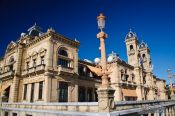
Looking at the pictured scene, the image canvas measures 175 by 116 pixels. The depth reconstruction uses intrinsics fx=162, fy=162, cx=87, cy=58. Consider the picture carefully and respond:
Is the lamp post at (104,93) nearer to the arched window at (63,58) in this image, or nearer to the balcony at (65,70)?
the balcony at (65,70)

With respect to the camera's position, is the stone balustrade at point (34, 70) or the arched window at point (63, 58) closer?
the stone balustrade at point (34, 70)

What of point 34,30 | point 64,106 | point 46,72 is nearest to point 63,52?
point 46,72

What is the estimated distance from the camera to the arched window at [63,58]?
25.0 meters

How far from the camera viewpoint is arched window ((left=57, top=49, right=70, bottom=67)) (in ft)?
82.1

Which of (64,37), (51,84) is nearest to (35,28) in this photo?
(64,37)

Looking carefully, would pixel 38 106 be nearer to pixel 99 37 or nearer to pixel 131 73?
pixel 99 37

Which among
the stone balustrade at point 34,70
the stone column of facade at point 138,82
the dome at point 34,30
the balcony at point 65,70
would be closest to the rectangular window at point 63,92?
the balcony at point 65,70

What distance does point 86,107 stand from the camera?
1208 cm

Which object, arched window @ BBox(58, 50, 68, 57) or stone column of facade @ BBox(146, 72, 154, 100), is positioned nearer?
arched window @ BBox(58, 50, 68, 57)

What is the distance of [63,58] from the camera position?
2525 centimetres

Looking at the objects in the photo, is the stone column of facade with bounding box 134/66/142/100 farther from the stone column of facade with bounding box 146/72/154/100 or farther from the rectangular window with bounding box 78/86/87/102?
the rectangular window with bounding box 78/86/87/102

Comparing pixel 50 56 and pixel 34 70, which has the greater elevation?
pixel 50 56

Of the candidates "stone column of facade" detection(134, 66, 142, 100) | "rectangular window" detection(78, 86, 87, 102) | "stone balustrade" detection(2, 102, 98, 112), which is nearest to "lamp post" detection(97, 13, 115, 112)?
"stone balustrade" detection(2, 102, 98, 112)

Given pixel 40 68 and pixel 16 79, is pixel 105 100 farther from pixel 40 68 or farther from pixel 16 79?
pixel 16 79
